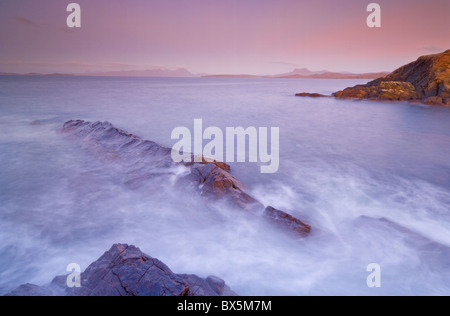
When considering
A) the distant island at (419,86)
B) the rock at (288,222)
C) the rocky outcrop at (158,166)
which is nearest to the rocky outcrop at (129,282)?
the rock at (288,222)

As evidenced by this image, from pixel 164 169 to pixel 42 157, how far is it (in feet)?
16.5

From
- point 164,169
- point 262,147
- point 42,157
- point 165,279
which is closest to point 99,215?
point 164,169

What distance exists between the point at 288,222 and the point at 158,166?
4168 millimetres

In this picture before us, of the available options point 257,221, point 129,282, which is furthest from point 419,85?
point 129,282

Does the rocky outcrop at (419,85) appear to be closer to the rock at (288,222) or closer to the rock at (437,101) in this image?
the rock at (437,101)

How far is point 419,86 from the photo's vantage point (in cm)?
2475

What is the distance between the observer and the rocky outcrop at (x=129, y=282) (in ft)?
9.29

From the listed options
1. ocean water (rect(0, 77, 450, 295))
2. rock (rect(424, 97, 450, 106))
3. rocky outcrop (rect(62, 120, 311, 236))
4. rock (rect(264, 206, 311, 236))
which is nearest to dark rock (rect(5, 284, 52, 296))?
ocean water (rect(0, 77, 450, 295))

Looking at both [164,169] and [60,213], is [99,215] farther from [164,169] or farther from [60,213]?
[164,169]

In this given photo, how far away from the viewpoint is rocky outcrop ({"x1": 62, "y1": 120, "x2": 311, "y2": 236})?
Result: 226 inches

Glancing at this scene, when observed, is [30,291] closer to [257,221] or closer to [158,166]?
[257,221]

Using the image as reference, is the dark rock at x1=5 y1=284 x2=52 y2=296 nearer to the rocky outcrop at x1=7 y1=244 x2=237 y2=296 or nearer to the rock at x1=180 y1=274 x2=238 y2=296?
the rocky outcrop at x1=7 y1=244 x2=237 y2=296

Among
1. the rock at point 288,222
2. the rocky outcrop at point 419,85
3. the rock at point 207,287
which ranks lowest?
the rock at point 207,287
